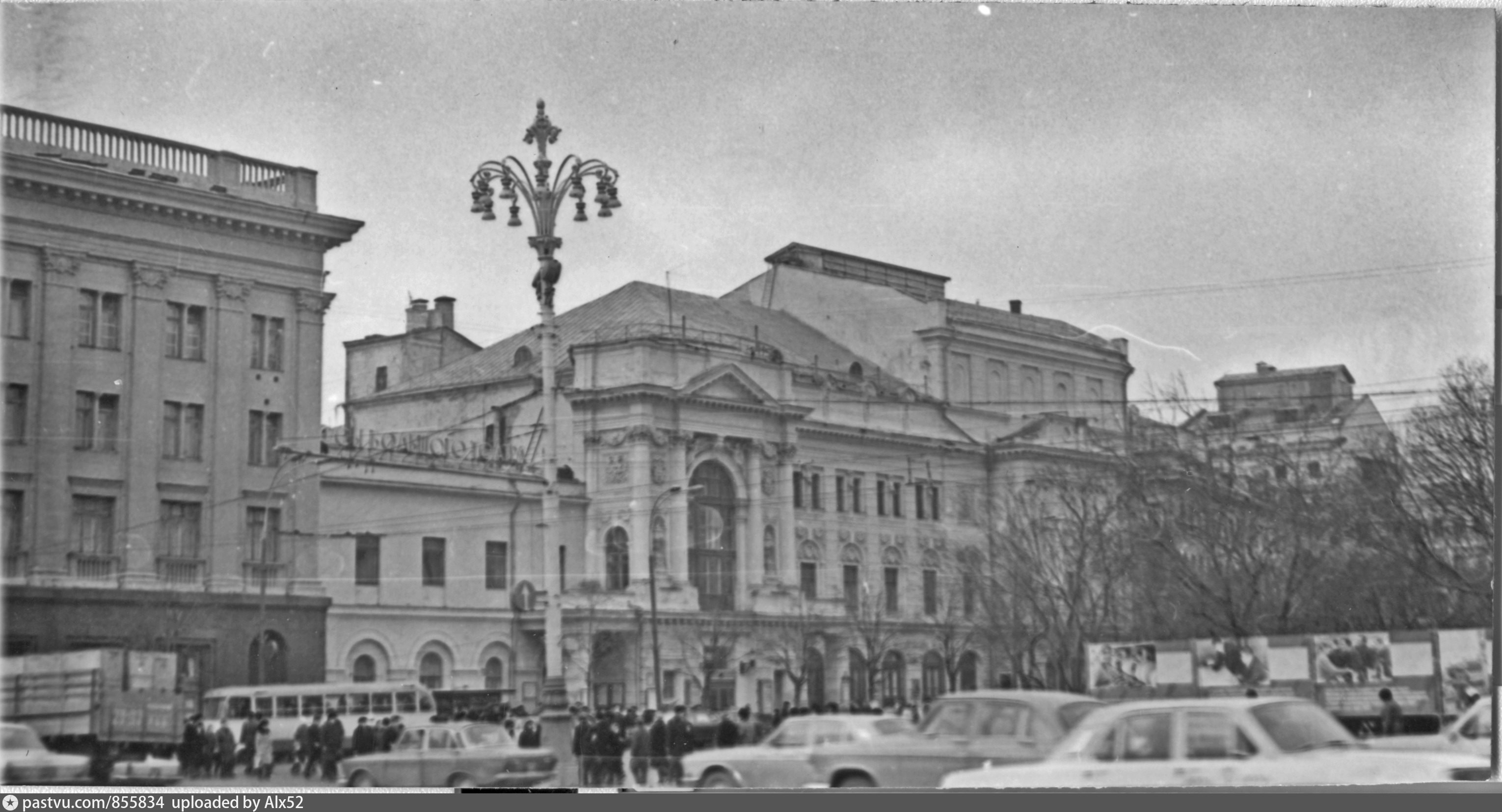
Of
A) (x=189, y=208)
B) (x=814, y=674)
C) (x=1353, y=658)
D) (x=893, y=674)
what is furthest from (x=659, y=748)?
(x=814, y=674)

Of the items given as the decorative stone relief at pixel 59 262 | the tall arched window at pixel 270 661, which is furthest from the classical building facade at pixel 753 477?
the decorative stone relief at pixel 59 262

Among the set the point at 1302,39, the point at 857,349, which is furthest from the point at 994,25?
the point at 857,349

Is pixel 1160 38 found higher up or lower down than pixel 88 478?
higher up

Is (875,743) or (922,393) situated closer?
(875,743)

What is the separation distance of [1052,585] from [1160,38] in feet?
37.4

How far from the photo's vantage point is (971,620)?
28.4m

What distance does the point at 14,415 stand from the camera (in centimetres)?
1973

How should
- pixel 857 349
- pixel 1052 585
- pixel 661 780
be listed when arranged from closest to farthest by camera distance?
pixel 661 780 < pixel 1052 585 < pixel 857 349

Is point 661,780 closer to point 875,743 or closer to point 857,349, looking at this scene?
point 875,743

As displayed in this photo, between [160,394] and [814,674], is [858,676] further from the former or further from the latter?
[160,394]

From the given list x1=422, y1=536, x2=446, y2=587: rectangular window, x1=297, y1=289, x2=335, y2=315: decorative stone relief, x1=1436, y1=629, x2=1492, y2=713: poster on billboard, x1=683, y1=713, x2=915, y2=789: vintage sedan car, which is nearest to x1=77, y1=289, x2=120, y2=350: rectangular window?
x1=297, y1=289, x2=335, y2=315: decorative stone relief

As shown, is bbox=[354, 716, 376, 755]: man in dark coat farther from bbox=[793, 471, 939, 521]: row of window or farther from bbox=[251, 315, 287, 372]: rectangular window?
bbox=[793, 471, 939, 521]: row of window

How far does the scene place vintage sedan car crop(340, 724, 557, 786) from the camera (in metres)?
16.6

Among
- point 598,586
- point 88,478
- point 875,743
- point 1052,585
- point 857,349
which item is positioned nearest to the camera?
point 875,743
